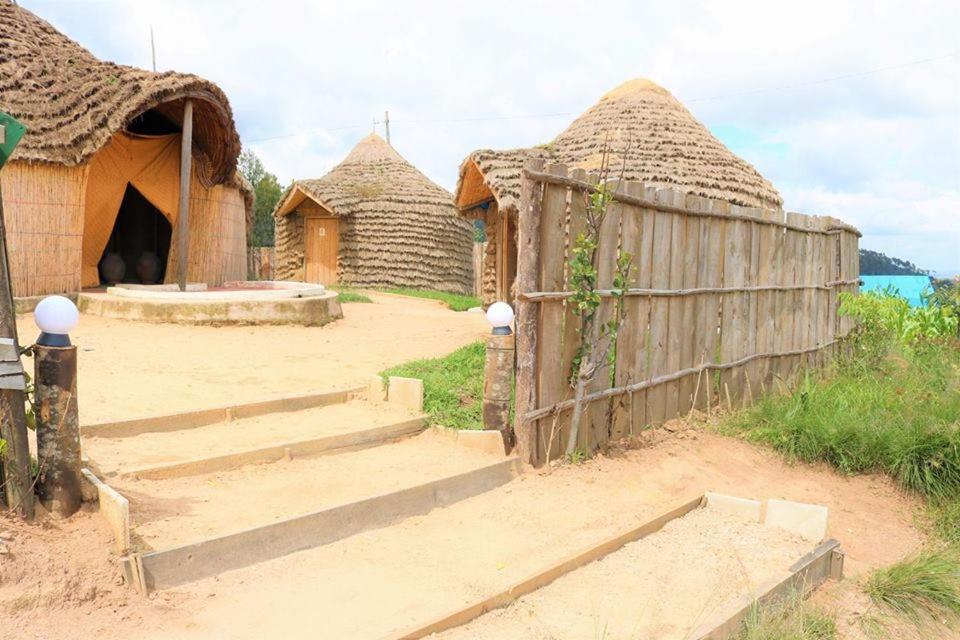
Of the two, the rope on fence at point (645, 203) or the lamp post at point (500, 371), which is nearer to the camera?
the rope on fence at point (645, 203)

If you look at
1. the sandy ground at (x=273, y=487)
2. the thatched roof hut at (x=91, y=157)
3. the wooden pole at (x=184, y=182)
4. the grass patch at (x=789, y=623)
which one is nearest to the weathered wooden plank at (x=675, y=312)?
the sandy ground at (x=273, y=487)

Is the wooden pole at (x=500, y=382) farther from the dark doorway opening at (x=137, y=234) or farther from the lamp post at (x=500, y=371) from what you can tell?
the dark doorway opening at (x=137, y=234)

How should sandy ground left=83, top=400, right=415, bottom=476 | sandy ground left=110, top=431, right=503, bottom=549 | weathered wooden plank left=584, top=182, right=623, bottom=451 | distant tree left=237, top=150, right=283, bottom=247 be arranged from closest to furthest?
sandy ground left=110, top=431, right=503, bottom=549 < sandy ground left=83, top=400, right=415, bottom=476 < weathered wooden plank left=584, top=182, right=623, bottom=451 < distant tree left=237, top=150, right=283, bottom=247

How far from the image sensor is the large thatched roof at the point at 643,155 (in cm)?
1098

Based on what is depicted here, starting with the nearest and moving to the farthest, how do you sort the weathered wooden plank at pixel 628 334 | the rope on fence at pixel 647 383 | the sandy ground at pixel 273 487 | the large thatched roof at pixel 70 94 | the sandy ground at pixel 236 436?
the sandy ground at pixel 273 487
the sandy ground at pixel 236 436
the rope on fence at pixel 647 383
the weathered wooden plank at pixel 628 334
the large thatched roof at pixel 70 94

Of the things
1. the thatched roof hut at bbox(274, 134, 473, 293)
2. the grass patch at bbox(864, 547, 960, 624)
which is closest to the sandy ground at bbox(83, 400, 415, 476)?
the grass patch at bbox(864, 547, 960, 624)

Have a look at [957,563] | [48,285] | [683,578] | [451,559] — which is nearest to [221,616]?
[451,559]

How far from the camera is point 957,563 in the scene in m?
3.75

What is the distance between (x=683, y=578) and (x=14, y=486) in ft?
9.57

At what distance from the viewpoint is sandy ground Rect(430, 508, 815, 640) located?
292cm

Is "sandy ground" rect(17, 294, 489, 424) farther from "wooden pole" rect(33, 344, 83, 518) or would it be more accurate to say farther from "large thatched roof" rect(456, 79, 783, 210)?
"large thatched roof" rect(456, 79, 783, 210)

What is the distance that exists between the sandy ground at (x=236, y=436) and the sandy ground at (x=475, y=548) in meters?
1.17

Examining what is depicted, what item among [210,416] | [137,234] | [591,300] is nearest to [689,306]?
[591,300]

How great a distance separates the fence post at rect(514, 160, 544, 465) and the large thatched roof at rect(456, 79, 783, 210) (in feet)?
19.8
